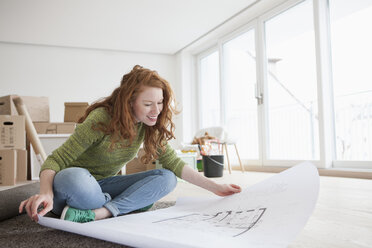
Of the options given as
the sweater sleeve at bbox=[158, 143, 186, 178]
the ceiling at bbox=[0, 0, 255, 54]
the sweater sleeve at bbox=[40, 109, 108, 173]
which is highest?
the ceiling at bbox=[0, 0, 255, 54]

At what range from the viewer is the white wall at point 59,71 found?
5160 mm

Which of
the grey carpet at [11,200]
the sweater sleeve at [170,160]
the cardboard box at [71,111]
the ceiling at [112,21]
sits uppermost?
the ceiling at [112,21]

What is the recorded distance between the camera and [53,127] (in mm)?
3283

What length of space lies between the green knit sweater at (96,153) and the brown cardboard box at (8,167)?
1.47m

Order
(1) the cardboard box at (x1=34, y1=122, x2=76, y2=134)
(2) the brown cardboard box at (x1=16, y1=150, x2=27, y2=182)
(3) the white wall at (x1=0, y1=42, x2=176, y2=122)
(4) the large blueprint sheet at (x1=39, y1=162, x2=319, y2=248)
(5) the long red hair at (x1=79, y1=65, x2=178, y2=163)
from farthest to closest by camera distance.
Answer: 1. (3) the white wall at (x1=0, y1=42, x2=176, y2=122)
2. (1) the cardboard box at (x1=34, y1=122, x2=76, y2=134)
3. (2) the brown cardboard box at (x1=16, y1=150, x2=27, y2=182)
4. (5) the long red hair at (x1=79, y1=65, x2=178, y2=163)
5. (4) the large blueprint sheet at (x1=39, y1=162, x2=319, y2=248)

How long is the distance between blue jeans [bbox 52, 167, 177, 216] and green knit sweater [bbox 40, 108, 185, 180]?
36 mm

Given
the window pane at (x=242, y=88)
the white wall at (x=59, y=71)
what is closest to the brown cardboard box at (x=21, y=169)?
the window pane at (x=242, y=88)

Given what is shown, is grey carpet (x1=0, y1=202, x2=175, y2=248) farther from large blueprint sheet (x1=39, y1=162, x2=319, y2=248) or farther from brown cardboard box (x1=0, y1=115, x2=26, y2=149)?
brown cardboard box (x1=0, y1=115, x2=26, y2=149)

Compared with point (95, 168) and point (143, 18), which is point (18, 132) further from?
point (143, 18)

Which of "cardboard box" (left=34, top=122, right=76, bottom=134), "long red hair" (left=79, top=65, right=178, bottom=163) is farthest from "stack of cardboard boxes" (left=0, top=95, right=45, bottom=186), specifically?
"long red hair" (left=79, top=65, right=178, bottom=163)

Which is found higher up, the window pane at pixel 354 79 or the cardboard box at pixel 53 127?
the window pane at pixel 354 79

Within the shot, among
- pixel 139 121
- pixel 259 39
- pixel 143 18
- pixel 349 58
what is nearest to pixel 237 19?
pixel 259 39

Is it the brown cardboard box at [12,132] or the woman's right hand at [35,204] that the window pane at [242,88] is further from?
the woman's right hand at [35,204]

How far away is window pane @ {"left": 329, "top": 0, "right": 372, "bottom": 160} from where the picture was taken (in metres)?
4.10
